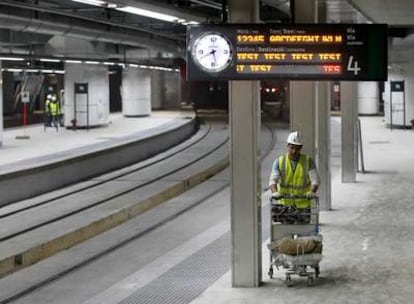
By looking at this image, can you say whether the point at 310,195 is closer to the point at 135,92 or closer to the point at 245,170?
the point at 245,170

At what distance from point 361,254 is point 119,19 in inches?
619

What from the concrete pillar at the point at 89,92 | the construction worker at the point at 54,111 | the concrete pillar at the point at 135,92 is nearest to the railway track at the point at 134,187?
the concrete pillar at the point at 89,92

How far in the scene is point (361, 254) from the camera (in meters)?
11.2

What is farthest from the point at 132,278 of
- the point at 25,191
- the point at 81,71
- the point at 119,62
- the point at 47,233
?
the point at 81,71

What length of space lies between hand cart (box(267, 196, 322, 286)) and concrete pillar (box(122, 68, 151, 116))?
37559 mm

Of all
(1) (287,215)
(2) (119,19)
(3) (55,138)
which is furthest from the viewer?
(3) (55,138)

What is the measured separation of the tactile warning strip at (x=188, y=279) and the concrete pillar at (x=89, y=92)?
25.6m

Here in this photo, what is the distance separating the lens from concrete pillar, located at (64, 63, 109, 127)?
121 feet

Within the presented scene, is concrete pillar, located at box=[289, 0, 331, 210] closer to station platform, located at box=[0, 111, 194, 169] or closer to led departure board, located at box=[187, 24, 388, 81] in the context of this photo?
led departure board, located at box=[187, 24, 388, 81]

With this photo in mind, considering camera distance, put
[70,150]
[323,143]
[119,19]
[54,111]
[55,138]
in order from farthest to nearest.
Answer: [54,111], [55,138], [70,150], [119,19], [323,143]

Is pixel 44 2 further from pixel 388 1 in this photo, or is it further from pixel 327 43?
pixel 327 43

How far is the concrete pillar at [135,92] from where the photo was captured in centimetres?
4712

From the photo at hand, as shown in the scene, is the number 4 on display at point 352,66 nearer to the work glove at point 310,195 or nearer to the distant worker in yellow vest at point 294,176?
the distant worker in yellow vest at point 294,176

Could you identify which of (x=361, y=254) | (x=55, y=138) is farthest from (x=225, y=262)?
(x=55, y=138)
